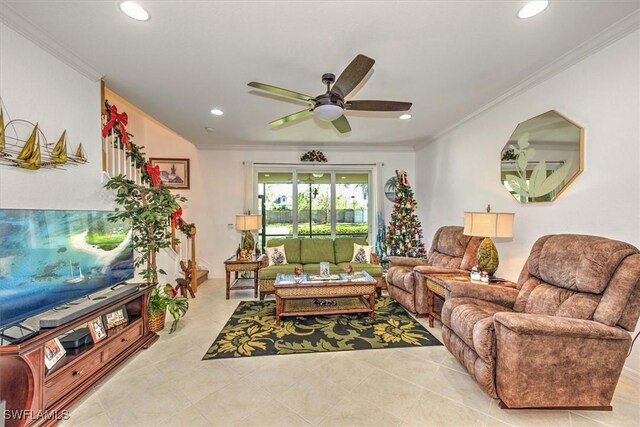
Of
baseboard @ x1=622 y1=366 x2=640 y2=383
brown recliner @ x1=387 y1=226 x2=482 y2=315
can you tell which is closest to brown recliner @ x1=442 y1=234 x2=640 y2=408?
baseboard @ x1=622 y1=366 x2=640 y2=383

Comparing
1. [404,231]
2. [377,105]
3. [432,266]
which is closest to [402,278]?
[432,266]

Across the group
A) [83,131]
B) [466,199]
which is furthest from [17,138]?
[466,199]

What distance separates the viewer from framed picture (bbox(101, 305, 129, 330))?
7.70ft

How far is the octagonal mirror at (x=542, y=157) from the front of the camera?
2453mm

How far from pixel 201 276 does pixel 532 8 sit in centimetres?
566

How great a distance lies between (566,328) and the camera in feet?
5.51

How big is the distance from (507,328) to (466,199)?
8.89 feet

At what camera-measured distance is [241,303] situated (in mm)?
3969

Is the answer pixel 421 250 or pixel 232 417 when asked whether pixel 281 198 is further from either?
pixel 232 417

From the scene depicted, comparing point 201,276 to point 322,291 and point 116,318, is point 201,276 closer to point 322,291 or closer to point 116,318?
point 116,318

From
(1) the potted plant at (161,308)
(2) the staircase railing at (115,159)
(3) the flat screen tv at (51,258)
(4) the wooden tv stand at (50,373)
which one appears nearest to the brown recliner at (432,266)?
(1) the potted plant at (161,308)

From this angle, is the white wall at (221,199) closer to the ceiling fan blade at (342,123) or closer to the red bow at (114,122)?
the red bow at (114,122)

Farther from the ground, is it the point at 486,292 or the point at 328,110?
the point at 328,110

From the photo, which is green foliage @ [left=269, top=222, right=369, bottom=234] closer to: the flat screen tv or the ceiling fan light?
the flat screen tv
